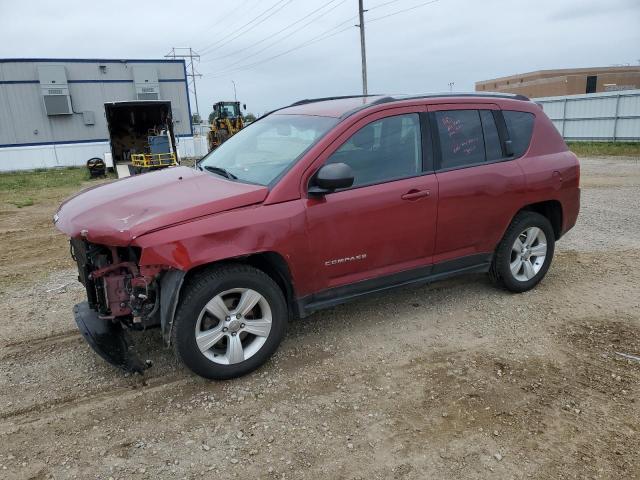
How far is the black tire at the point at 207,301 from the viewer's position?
3.20 metres

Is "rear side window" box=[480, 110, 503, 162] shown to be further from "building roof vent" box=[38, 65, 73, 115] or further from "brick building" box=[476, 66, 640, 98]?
"brick building" box=[476, 66, 640, 98]

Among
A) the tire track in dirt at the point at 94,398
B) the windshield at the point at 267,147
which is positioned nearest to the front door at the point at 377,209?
the windshield at the point at 267,147

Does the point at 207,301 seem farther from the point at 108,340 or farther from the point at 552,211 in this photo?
the point at 552,211

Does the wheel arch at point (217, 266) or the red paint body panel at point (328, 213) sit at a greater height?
the red paint body panel at point (328, 213)

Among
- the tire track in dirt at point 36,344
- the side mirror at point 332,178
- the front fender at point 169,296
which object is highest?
the side mirror at point 332,178

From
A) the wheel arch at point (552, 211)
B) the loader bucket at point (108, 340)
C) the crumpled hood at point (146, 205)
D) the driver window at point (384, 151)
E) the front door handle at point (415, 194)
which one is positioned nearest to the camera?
the crumpled hood at point (146, 205)

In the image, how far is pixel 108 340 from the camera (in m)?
3.52

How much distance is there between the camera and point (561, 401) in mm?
3160

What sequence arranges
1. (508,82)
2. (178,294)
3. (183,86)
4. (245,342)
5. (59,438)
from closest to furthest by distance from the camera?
(59,438) → (178,294) → (245,342) → (183,86) → (508,82)

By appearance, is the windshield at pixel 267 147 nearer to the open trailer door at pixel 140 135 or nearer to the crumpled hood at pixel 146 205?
the crumpled hood at pixel 146 205

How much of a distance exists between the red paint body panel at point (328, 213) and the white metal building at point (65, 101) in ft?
70.7

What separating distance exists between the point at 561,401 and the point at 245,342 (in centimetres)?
217

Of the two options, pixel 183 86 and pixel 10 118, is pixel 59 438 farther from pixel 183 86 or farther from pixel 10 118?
pixel 183 86

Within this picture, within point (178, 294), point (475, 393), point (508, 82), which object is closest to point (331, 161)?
point (178, 294)
